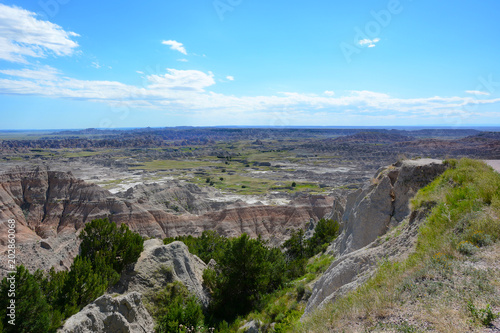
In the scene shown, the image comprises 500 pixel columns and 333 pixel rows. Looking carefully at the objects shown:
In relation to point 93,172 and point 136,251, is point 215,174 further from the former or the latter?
point 136,251

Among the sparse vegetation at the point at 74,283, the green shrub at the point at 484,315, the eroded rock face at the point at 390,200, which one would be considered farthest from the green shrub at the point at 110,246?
the green shrub at the point at 484,315

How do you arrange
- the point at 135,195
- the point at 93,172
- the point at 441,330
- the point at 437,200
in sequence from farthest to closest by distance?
the point at 93,172, the point at 135,195, the point at 437,200, the point at 441,330

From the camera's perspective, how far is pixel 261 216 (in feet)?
187

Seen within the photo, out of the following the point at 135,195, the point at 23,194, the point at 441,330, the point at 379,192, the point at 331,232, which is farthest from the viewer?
the point at 135,195

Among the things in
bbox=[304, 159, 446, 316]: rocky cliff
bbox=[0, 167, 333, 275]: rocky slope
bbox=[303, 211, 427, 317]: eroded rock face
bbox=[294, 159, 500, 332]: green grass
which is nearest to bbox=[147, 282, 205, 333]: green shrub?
bbox=[304, 159, 446, 316]: rocky cliff

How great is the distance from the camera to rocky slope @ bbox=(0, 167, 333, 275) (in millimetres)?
47875

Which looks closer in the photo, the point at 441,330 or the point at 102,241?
the point at 441,330

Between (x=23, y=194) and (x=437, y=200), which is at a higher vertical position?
(x=437, y=200)

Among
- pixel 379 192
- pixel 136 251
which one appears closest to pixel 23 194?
pixel 136 251

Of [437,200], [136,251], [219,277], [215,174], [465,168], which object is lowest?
[215,174]

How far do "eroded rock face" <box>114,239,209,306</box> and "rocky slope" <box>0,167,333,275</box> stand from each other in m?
28.5

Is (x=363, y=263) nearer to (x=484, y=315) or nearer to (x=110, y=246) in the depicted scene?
(x=484, y=315)

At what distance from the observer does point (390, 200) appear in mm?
16703

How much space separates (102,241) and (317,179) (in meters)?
101
